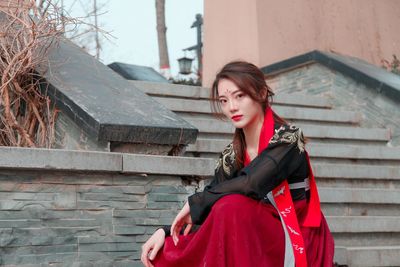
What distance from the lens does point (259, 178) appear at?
231cm

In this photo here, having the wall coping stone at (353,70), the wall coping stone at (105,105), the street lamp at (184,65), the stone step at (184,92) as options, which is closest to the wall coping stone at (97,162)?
the wall coping stone at (105,105)

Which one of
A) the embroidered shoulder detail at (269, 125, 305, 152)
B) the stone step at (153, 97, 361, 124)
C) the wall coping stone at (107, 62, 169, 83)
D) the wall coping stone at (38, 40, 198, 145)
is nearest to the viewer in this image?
the embroidered shoulder detail at (269, 125, 305, 152)

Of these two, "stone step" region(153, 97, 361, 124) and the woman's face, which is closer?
the woman's face

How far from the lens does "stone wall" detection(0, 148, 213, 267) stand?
2.87m

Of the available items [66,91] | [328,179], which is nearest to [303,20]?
[328,179]

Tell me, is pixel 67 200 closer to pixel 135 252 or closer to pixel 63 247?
pixel 63 247

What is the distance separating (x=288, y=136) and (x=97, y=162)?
3.33ft

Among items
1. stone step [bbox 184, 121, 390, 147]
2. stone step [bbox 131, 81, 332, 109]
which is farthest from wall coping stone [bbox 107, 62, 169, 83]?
stone step [bbox 184, 121, 390, 147]

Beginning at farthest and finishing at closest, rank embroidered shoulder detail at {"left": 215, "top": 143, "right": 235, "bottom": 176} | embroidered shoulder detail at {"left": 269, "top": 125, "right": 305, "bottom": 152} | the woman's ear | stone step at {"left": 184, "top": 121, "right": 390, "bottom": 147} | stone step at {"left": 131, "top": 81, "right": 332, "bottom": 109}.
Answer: stone step at {"left": 131, "top": 81, "right": 332, "bottom": 109} < stone step at {"left": 184, "top": 121, "right": 390, "bottom": 147} < embroidered shoulder detail at {"left": 215, "top": 143, "right": 235, "bottom": 176} < the woman's ear < embroidered shoulder detail at {"left": 269, "top": 125, "right": 305, "bottom": 152}

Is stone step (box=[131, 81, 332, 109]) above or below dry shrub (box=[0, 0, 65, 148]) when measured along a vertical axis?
below

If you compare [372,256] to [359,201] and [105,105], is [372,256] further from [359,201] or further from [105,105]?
[105,105]

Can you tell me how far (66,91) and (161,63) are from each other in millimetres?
11985

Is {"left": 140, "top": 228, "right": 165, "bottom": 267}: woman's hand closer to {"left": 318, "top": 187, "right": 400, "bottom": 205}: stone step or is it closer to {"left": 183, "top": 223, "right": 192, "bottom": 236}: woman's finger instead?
{"left": 183, "top": 223, "right": 192, "bottom": 236}: woman's finger

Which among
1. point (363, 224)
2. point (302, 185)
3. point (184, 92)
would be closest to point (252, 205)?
point (302, 185)
